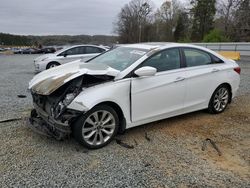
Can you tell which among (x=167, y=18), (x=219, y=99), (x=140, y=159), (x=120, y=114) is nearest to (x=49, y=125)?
(x=120, y=114)

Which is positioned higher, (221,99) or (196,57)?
(196,57)

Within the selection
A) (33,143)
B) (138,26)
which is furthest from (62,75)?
(138,26)

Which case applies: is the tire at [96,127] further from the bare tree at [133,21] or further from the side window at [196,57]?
the bare tree at [133,21]

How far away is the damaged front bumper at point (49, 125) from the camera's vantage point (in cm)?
334

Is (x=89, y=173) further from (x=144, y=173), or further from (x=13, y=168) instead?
(x=13, y=168)

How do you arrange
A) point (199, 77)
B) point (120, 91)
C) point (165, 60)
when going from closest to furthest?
1. point (120, 91)
2. point (165, 60)
3. point (199, 77)

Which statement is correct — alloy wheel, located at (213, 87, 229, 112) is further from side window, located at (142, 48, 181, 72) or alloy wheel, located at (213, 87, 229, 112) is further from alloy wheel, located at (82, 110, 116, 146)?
alloy wheel, located at (82, 110, 116, 146)

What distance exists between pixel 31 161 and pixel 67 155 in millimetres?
460

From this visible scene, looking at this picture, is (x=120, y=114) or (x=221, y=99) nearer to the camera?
(x=120, y=114)

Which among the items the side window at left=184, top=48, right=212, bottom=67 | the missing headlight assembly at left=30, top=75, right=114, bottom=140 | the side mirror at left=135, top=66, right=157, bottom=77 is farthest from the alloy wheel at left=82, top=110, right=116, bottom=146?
the side window at left=184, top=48, right=212, bottom=67

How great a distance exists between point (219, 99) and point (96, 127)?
114 inches

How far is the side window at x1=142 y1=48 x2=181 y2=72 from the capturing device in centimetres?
416

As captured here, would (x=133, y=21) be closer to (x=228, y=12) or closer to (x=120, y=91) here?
(x=228, y=12)

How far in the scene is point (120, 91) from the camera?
12.1 feet
